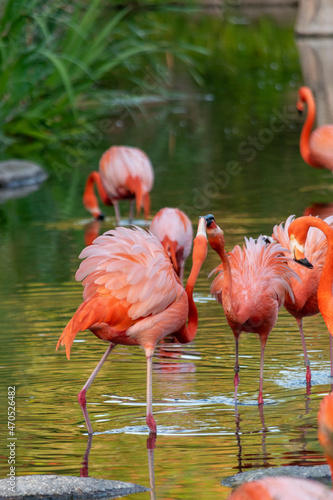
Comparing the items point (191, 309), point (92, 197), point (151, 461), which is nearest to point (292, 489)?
point (151, 461)

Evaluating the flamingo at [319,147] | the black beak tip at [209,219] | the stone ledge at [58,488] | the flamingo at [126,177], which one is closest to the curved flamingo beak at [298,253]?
the black beak tip at [209,219]

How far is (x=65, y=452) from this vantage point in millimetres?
3758

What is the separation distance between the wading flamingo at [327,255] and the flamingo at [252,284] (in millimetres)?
251

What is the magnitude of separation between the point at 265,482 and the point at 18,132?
10033 mm

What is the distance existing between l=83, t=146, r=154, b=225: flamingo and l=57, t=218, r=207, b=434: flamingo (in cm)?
346

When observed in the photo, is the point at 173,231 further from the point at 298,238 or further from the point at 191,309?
the point at 298,238

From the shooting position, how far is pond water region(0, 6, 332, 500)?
3664mm

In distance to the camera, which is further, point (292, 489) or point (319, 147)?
point (319, 147)

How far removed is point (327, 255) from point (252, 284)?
39 cm

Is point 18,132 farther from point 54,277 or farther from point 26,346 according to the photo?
point 26,346

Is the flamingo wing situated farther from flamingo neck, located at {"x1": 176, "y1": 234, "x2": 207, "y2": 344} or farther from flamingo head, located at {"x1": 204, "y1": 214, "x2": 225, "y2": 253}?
flamingo head, located at {"x1": 204, "y1": 214, "x2": 225, "y2": 253}

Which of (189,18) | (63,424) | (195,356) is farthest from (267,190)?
(189,18)

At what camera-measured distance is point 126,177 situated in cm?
792

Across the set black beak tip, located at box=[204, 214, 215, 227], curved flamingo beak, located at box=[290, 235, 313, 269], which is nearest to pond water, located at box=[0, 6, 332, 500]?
curved flamingo beak, located at box=[290, 235, 313, 269]
